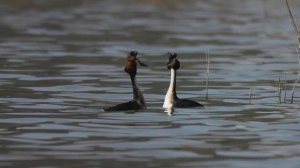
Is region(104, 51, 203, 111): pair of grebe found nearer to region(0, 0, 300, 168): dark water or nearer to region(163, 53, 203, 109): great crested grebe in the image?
region(163, 53, 203, 109): great crested grebe

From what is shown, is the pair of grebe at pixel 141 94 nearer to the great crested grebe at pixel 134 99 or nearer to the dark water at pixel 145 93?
the great crested grebe at pixel 134 99

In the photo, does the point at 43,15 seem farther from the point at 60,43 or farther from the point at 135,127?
the point at 135,127

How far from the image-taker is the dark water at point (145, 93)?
412 inches

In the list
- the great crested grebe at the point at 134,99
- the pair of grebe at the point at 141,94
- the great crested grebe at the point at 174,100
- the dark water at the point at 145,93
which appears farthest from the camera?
the great crested grebe at the point at 174,100

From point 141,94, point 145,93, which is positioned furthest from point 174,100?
point 145,93

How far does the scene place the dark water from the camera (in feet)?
34.4

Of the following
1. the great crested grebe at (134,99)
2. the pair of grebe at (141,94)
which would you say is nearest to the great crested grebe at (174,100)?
the pair of grebe at (141,94)

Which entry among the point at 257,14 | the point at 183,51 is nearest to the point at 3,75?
the point at 183,51

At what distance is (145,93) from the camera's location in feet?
54.4

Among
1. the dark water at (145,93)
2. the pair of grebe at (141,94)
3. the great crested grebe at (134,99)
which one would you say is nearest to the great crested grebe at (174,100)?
the pair of grebe at (141,94)

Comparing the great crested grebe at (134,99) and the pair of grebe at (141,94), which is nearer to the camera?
the great crested grebe at (134,99)

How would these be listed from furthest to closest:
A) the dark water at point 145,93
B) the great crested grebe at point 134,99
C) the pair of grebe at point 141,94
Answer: the pair of grebe at point 141,94 → the great crested grebe at point 134,99 → the dark water at point 145,93

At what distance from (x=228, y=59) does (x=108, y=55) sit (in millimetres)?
3092

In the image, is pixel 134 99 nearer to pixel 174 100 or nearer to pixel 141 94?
pixel 141 94
